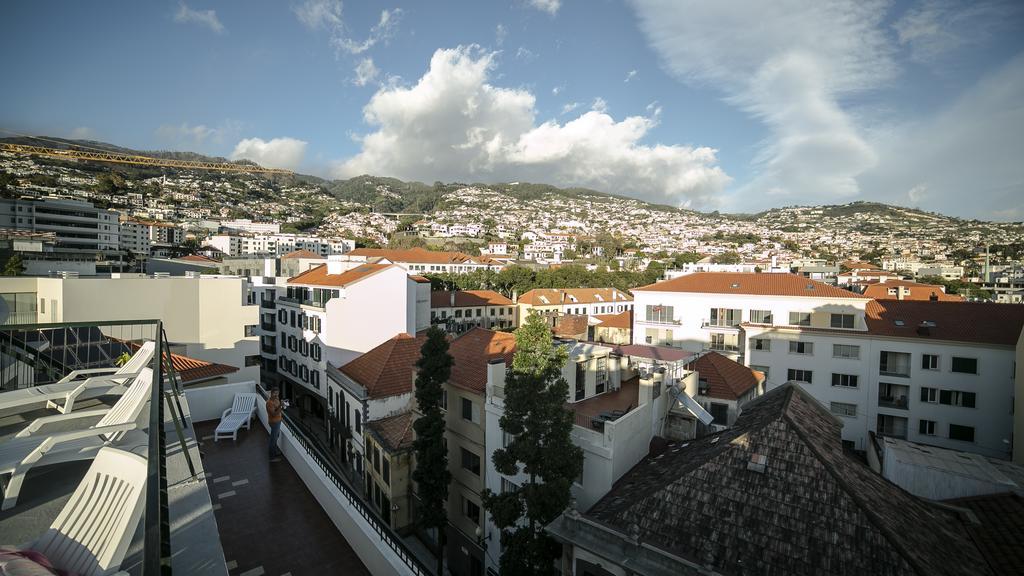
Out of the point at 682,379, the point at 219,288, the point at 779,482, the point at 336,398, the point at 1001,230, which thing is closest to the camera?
the point at 779,482

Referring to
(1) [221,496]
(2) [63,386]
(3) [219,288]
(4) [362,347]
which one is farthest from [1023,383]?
(3) [219,288]

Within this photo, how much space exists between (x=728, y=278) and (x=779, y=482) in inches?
962

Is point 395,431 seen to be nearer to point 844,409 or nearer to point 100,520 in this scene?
point 100,520

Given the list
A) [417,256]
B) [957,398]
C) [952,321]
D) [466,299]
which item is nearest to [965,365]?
[957,398]

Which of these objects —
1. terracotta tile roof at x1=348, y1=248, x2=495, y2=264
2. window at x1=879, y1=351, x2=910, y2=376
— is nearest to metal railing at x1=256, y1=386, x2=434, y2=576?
window at x1=879, y1=351, x2=910, y2=376

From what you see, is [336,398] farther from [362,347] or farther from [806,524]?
[806,524]

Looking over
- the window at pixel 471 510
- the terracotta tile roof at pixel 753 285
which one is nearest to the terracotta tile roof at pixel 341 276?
the window at pixel 471 510

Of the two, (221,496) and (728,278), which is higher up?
(728,278)

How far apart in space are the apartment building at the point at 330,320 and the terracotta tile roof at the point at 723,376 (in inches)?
751

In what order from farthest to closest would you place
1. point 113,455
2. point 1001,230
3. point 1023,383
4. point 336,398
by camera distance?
point 1001,230 → point 336,398 → point 1023,383 → point 113,455

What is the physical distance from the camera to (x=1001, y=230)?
188 metres

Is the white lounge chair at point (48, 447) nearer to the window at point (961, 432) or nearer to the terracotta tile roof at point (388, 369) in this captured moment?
the terracotta tile roof at point (388, 369)

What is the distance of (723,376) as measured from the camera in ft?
64.3

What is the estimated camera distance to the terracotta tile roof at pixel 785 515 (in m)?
7.68
